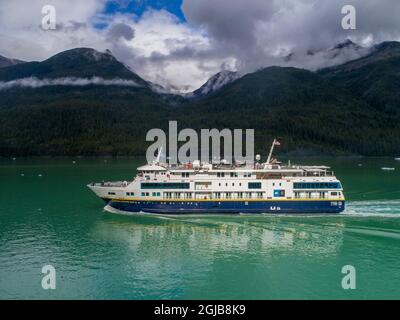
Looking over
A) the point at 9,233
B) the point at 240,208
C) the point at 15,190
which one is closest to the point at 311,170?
the point at 240,208

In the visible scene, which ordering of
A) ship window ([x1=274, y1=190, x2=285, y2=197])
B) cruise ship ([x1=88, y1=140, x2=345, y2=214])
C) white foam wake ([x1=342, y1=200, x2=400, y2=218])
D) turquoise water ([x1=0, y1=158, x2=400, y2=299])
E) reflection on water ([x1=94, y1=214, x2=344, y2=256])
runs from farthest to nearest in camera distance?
white foam wake ([x1=342, y1=200, x2=400, y2=218]) → ship window ([x1=274, y1=190, x2=285, y2=197]) → cruise ship ([x1=88, y1=140, x2=345, y2=214]) → reflection on water ([x1=94, y1=214, x2=344, y2=256]) → turquoise water ([x1=0, y1=158, x2=400, y2=299])

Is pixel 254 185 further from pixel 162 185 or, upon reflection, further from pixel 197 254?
pixel 197 254

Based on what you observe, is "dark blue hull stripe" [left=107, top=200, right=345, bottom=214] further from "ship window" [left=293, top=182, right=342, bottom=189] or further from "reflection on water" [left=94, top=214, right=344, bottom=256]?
"ship window" [left=293, top=182, right=342, bottom=189]

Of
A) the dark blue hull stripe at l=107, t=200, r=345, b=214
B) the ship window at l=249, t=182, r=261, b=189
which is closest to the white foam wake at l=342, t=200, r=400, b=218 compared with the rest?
the dark blue hull stripe at l=107, t=200, r=345, b=214

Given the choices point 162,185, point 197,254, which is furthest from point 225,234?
point 162,185

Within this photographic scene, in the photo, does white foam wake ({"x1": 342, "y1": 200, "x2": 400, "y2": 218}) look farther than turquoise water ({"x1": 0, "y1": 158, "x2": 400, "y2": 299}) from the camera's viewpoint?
Yes

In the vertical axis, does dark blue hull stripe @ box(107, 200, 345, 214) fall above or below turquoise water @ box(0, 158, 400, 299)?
above

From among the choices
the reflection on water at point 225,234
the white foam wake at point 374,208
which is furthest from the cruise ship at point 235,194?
the white foam wake at point 374,208
